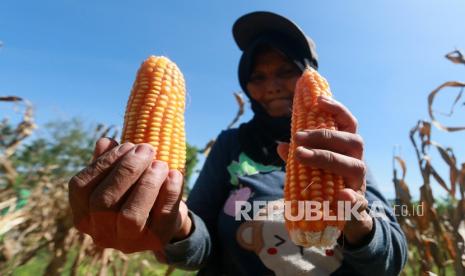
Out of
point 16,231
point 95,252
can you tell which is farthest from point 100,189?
point 16,231

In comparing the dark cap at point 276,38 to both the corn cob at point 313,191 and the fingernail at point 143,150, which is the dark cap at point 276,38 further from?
the fingernail at point 143,150

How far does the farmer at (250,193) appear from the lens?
1050 mm

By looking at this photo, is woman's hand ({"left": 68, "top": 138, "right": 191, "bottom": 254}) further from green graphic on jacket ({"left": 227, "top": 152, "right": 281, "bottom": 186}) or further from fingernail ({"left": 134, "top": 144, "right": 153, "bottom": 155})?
green graphic on jacket ({"left": 227, "top": 152, "right": 281, "bottom": 186})

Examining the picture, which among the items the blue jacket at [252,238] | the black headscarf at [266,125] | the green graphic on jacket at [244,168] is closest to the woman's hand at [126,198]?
the blue jacket at [252,238]

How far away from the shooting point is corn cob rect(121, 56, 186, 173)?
1331 millimetres

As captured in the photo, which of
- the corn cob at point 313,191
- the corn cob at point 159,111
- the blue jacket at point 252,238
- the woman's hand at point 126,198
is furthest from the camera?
the blue jacket at point 252,238

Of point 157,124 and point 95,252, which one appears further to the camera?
point 95,252

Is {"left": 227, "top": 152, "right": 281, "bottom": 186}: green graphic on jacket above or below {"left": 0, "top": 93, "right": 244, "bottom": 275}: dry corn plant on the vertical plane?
above

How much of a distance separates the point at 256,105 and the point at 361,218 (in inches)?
55.8

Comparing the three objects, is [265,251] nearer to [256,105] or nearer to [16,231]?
[256,105]

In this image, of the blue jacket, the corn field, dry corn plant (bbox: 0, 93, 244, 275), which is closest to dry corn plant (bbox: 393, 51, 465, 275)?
the corn field

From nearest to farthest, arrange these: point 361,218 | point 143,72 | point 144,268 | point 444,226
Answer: point 361,218, point 143,72, point 444,226, point 144,268

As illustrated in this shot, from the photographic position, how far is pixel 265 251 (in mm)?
1955

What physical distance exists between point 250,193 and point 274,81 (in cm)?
80
